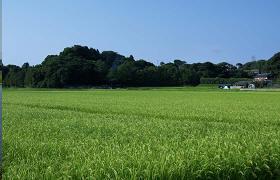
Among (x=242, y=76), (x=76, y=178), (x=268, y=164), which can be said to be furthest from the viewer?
(x=242, y=76)

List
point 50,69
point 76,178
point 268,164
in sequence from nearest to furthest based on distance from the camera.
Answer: point 76,178
point 268,164
point 50,69

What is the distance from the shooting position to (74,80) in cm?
12875

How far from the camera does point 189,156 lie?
288 inches

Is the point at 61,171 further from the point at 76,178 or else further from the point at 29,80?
the point at 29,80

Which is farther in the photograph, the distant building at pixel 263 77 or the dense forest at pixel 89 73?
the distant building at pixel 263 77

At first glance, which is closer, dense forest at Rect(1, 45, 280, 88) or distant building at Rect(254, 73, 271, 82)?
dense forest at Rect(1, 45, 280, 88)

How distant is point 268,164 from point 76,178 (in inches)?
156

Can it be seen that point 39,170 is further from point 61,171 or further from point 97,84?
point 97,84

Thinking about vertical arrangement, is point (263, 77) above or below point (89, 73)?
below

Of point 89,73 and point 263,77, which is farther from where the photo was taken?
point 263,77

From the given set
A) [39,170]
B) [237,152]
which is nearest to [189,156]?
[237,152]

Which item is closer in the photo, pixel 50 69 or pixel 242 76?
pixel 50 69

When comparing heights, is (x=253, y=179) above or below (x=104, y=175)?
below

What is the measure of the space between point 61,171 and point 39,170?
0.38m
